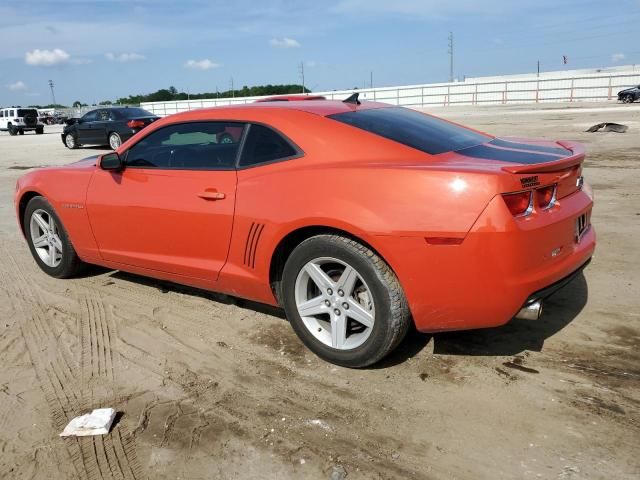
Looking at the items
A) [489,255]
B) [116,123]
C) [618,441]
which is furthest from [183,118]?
[116,123]

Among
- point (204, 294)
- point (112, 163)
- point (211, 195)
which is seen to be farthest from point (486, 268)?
point (112, 163)

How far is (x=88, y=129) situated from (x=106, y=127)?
3.00 feet

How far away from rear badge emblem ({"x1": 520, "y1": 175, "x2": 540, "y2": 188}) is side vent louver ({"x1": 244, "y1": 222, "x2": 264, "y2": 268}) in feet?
4.90

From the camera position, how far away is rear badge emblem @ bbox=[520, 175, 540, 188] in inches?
109

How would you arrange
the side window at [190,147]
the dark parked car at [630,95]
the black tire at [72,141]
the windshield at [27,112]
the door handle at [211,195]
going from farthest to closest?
the windshield at [27,112]
the dark parked car at [630,95]
the black tire at [72,141]
the side window at [190,147]
the door handle at [211,195]

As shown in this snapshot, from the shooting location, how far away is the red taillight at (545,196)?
2.91 m

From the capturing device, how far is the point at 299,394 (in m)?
3.06

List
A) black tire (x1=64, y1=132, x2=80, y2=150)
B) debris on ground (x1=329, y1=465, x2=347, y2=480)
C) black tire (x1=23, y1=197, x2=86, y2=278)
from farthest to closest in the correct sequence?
black tire (x1=64, y1=132, x2=80, y2=150)
black tire (x1=23, y1=197, x2=86, y2=278)
debris on ground (x1=329, y1=465, x2=347, y2=480)

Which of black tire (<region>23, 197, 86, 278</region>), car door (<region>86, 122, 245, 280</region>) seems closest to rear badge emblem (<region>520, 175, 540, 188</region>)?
car door (<region>86, 122, 245, 280</region>)

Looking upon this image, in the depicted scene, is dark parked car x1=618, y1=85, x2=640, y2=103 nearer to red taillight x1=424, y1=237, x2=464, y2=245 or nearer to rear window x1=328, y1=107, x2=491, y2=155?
rear window x1=328, y1=107, x2=491, y2=155

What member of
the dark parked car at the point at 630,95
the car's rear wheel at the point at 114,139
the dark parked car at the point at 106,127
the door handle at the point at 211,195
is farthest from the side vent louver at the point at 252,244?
the dark parked car at the point at 630,95

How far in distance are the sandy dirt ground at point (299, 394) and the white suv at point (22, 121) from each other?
35.6m

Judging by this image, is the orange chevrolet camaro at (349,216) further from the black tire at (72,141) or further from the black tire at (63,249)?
the black tire at (72,141)

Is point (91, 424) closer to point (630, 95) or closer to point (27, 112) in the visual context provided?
point (27, 112)
